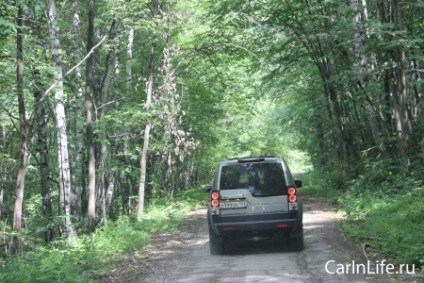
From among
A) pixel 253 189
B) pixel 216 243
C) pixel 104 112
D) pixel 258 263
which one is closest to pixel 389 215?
pixel 253 189

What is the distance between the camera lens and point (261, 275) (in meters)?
7.45

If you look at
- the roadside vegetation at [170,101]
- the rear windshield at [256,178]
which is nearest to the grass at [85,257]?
the roadside vegetation at [170,101]

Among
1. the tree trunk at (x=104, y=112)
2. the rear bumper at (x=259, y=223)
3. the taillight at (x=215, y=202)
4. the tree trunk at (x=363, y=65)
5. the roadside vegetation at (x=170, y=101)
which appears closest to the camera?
the rear bumper at (x=259, y=223)

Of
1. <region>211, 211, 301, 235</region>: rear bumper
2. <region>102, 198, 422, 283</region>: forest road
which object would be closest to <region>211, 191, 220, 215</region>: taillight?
<region>211, 211, 301, 235</region>: rear bumper

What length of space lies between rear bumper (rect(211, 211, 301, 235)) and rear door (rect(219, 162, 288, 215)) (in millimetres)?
102

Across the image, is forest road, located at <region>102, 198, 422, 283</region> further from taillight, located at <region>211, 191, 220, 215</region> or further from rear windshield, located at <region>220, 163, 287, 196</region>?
rear windshield, located at <region>220, 163, 287, 196</region>

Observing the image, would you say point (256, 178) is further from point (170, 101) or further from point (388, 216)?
point (170, 101)

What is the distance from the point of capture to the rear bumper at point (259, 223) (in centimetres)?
887

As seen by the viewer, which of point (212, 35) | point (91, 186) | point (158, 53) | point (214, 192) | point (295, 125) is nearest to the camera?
point (214, 192)

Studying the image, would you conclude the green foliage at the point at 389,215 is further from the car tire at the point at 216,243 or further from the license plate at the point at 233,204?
the car tire at the point at 216,243

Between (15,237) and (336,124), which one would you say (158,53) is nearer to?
(336,124)

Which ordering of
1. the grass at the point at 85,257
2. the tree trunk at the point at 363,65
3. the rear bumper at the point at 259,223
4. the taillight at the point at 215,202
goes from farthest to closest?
the tree trunk at the point at 363,65 < the taillight at the point at 215,202 < the rear bumper at the point at 259,223 < the grass at the point at 85,257

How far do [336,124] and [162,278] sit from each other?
16342 mm

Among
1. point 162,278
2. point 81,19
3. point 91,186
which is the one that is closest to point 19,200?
point 91,186
